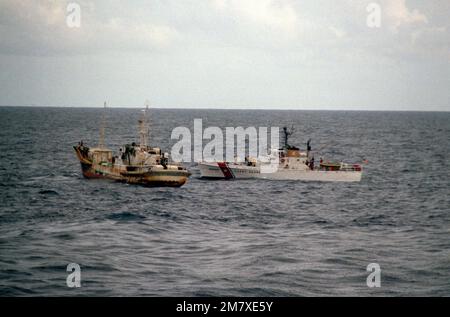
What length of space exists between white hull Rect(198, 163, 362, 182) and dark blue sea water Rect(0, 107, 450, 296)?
1.72 m

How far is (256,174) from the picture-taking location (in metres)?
61.6

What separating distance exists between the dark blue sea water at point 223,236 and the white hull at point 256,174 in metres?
1.72

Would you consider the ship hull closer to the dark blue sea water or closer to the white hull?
the dark blue sea water

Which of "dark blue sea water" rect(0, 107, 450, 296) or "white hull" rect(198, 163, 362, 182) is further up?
"white hull" rect(198, 163, 362, 182)

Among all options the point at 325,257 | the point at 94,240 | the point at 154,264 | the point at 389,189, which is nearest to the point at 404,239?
the point at 325,257

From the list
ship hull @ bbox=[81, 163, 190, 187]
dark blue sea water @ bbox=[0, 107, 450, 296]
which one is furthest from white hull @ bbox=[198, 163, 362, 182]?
ship hull @ bbox=[81, 163, 190, 187]

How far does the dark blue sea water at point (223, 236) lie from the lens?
868 inches

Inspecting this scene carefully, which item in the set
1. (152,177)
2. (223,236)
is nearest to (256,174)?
(152,177)

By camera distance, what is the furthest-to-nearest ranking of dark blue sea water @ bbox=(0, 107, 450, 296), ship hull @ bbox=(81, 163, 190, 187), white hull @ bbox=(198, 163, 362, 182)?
white hull @ bbox=(198, 163, 362, 182) → ship hull @ bbox=(81, 163, 190, 187) → dark blue sea water @ bbox=(0, 107, 450, 296)

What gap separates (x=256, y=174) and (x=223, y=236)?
3067 cm

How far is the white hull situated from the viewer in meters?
60.8

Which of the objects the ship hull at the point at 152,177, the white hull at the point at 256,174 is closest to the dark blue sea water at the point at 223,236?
the ship hull at the point at 152,177

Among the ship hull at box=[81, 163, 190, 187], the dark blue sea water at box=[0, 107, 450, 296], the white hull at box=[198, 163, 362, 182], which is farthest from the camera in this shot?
the white hull at box=[198, 163, 362, 182]

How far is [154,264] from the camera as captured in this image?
24172 mm
